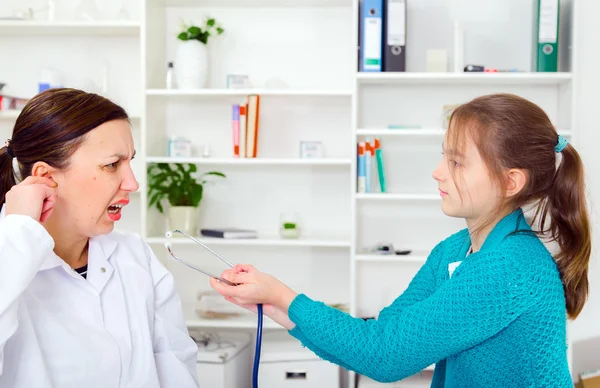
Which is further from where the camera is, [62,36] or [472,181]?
[62,36]

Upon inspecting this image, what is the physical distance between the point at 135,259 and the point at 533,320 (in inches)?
38.3

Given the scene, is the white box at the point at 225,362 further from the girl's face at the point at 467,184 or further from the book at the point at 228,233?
the girl's face at the point at 467,184

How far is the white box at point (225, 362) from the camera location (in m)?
2.98

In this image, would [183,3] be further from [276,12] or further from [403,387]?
[403,387]

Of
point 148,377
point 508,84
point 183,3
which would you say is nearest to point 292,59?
point 183,3

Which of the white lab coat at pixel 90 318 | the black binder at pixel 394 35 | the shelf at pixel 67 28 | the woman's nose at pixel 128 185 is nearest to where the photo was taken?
the white lab coat at pixel 90 318

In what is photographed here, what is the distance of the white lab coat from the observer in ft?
4.32

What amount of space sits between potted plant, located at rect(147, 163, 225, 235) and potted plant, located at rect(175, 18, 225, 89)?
41 centimetres

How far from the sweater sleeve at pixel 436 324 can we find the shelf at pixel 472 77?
5.96ft

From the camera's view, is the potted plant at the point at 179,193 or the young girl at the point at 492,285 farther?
the potted plant at the point at 179,193

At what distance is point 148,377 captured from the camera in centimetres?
160

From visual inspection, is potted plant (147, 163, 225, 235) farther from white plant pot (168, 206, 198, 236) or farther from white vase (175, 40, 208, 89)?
white vase (175, 40, 208, 89)

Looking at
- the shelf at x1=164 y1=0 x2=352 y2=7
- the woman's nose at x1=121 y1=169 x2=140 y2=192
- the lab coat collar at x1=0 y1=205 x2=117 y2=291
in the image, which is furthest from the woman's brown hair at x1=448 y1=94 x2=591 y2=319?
the shelf at x1=164 y1=0 x2=352 y2=7

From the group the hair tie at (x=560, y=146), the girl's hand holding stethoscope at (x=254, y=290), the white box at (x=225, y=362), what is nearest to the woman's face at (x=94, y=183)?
the girl's hand holding stethoscope at (x=254, y=290)
